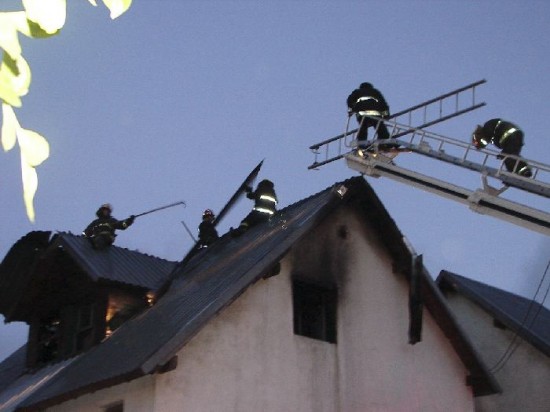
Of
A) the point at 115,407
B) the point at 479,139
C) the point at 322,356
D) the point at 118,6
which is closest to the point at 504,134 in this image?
the point at 479,139

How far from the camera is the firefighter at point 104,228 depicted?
1333 centimetres

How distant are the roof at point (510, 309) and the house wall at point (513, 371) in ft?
1.14

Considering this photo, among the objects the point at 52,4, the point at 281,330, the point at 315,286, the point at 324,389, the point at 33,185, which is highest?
the point at 315,286

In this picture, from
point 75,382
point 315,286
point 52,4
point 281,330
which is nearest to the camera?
point 52,4

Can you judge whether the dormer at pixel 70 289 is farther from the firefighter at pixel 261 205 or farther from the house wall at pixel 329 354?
the house wall at pixel 329 354

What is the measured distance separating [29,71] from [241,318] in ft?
29.1

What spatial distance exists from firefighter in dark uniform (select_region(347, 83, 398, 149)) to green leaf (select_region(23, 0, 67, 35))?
937cm

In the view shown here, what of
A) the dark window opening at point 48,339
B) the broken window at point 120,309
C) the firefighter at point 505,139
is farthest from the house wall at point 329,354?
the dark window opening at point 48,339

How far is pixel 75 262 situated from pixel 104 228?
1.07 metres

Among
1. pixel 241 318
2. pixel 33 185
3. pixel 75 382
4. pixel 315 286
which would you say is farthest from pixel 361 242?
pixel 33 185

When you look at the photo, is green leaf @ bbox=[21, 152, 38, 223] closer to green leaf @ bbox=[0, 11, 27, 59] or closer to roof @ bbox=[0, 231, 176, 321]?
green leaf @ bbox=[0, 11, 27, 59]

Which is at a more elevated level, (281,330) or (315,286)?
(315,286)

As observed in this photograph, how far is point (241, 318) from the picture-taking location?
411 inches

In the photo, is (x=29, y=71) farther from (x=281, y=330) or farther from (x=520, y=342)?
A: (x=520, y=342)
